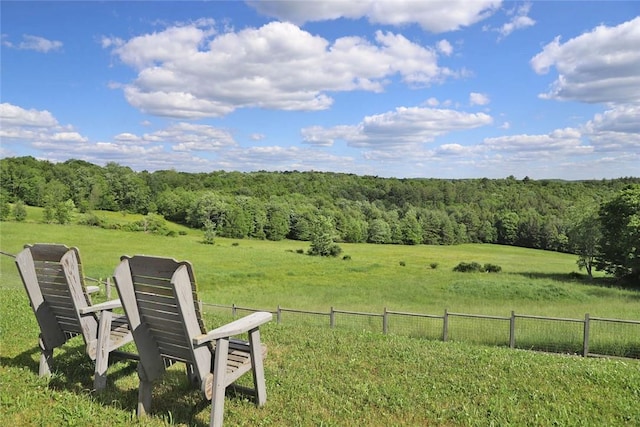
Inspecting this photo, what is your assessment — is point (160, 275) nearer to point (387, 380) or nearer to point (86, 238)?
point (387, 380)

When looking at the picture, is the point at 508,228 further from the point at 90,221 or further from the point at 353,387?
the point at 353,387

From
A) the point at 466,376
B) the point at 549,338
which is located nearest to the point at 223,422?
the point at 466,376

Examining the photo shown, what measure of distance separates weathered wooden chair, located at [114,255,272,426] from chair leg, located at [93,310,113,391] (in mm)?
709

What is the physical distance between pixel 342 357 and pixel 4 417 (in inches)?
136

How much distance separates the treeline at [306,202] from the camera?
74062 millimetres

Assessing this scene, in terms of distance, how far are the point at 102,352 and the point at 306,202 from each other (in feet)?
288

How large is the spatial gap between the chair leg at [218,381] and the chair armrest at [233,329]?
60 mm

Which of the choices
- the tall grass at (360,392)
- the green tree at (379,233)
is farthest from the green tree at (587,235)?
the green tree at (379,233)

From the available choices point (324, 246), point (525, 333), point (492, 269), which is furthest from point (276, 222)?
point (525, 333)

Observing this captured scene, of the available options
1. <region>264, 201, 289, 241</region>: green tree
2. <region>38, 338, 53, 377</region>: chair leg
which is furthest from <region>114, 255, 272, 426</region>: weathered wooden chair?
<region>264, 201, 289, 241</region>: green tree

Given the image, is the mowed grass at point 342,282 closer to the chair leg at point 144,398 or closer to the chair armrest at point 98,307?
the chair armrest at point 98,307

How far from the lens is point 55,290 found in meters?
4.30

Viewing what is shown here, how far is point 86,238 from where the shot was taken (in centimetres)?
5059

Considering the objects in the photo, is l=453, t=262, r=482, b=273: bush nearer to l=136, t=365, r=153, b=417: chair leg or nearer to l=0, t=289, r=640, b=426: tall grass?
l=0, t=289, r=640, b=426: tall grass
